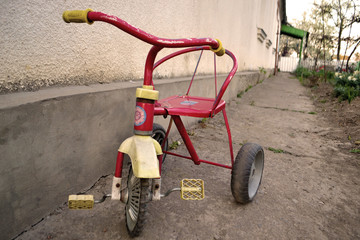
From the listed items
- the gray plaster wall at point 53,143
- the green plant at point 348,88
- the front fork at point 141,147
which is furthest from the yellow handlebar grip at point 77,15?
the green plant at point 348,88

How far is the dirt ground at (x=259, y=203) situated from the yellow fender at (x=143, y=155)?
1.36 feet

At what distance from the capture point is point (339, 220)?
142 centimetres

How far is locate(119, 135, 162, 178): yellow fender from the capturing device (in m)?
0.93

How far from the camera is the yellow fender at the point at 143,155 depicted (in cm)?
93

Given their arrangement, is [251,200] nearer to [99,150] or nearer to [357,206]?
[357,206]

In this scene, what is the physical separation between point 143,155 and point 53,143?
1.65ft

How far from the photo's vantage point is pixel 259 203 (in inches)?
60.1

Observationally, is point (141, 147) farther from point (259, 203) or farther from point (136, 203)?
point (259, 203)

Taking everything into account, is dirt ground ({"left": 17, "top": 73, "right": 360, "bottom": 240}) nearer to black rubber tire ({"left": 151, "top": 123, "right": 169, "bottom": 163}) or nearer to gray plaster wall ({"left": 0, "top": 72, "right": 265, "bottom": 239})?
gray plaster wall ({"left": 0, "top": 72, "right": 265, "bottom": 239})

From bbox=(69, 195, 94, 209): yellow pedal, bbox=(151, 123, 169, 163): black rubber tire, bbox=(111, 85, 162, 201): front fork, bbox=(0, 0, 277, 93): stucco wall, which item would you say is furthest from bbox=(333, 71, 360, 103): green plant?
bbox=(69, 195, 94, 209): yellow pedal

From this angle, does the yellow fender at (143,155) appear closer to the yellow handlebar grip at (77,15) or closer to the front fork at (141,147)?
the front fork at (141,147)

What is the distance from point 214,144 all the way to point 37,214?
1605 millimetres

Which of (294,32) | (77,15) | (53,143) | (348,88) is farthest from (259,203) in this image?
(294,32)

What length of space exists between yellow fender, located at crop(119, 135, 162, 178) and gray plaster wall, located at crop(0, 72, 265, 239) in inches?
15.1
